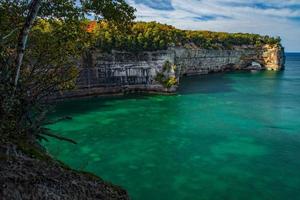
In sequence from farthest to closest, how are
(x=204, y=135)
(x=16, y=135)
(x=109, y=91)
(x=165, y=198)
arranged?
(x=109, y=91) → (x=204, y=135) → (x=165, y=198) → (x=16, y=135)

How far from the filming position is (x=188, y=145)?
33.3 m

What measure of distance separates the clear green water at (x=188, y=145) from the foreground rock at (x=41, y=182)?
17.0ft

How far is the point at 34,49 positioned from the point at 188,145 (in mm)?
21943

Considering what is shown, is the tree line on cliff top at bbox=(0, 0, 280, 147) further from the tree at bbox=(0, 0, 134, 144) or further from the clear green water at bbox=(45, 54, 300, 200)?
the clear green water at bbox=(45, 54, 300, 200)

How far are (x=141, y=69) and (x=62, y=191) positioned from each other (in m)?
60.8

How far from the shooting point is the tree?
860 centimetres

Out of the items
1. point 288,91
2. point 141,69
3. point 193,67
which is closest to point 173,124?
point 141,69

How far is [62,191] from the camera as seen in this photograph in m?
6.34

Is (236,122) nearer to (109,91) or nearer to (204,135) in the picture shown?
(204,135)

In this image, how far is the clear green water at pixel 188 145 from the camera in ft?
76.5

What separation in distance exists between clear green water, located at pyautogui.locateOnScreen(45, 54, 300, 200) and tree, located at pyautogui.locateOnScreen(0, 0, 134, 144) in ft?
9.16

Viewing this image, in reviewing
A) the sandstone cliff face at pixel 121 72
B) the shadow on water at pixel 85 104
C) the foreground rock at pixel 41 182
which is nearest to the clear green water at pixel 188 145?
the shadow on water at pixel 85 104

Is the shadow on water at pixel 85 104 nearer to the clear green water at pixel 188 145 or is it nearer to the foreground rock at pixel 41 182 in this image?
the clear green water at pixel 188 145

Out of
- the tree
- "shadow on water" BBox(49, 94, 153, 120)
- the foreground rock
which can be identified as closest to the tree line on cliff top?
the tree
